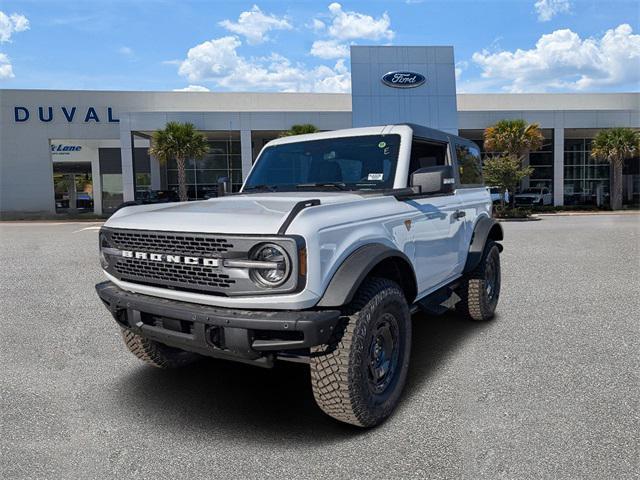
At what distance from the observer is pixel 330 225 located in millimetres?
2852

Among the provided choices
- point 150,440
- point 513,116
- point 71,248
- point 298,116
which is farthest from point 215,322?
point 513,116

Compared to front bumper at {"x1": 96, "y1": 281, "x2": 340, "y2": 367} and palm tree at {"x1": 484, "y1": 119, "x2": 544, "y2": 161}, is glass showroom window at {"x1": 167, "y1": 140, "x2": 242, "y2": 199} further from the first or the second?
front bumper at {"x1": 96, "y1": 281, "x2": 340, "y2": 367}

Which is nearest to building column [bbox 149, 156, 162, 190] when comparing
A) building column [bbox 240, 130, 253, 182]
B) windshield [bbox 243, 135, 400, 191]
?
building column [bbox 240, 130, 253, 182]

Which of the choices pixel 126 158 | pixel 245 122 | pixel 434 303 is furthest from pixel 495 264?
pixel 126 158

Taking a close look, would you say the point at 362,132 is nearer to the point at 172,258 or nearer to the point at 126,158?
the point at 172,258

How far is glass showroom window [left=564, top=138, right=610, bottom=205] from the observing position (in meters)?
36.1

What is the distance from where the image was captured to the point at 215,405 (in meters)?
3.44

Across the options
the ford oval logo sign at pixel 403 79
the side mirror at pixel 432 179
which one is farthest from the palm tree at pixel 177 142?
the side mirror at pixel 432 179

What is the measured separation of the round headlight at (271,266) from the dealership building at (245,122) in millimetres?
25838

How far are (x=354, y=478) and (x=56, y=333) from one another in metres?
4.11

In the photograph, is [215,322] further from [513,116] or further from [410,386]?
[513,116]

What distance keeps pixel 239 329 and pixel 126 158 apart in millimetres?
28062

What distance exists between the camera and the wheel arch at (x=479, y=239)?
4980mm

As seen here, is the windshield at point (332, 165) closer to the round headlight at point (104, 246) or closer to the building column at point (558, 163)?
the round headlight at point (104, 246)
